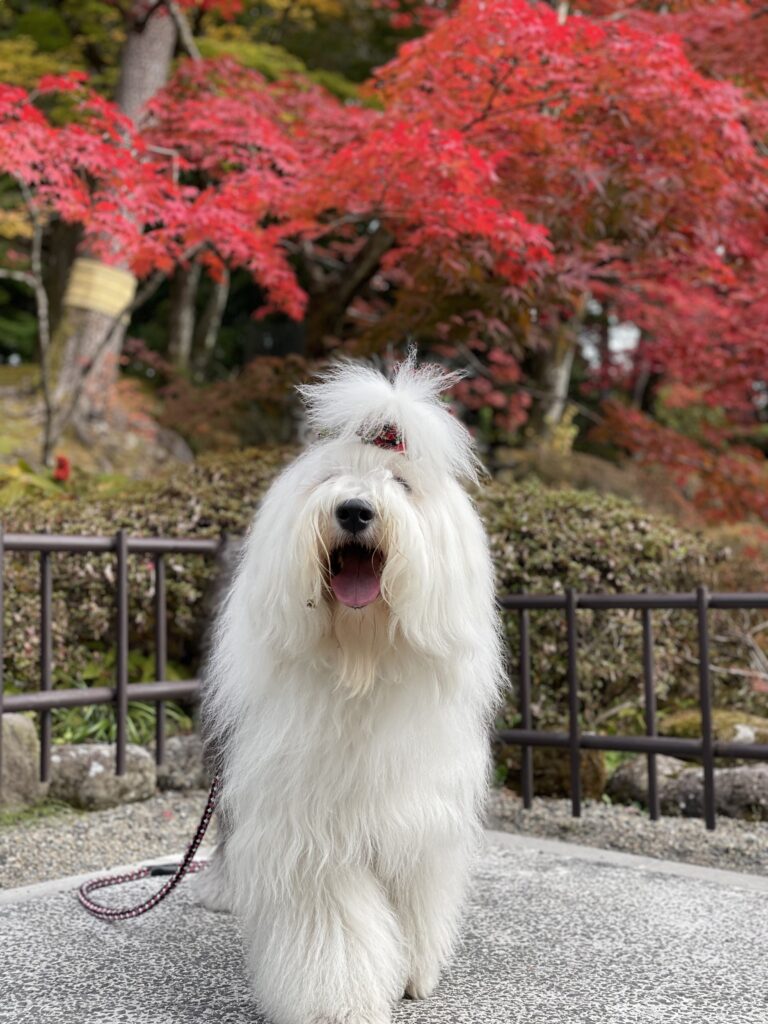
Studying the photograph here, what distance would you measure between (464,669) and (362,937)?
70cm

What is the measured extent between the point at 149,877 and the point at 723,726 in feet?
10.4

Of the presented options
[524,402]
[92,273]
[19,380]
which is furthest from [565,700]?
[19,380]

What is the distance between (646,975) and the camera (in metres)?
3.05

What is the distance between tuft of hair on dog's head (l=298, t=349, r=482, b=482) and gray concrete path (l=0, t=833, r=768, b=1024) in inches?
57.7

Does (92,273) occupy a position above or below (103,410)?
above

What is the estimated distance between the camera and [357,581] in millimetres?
2445

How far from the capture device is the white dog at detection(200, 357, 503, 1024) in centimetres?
244

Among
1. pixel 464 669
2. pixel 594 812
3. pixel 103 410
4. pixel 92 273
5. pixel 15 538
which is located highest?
pixel 92 273

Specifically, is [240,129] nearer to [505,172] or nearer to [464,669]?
[505,172]

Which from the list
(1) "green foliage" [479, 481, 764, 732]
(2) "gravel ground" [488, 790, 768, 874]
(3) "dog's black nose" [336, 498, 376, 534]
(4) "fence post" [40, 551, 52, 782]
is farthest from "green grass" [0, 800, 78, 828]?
(3) "dog's black nose" [336, 498, 376, 534]

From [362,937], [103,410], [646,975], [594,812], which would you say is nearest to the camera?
[362,937]

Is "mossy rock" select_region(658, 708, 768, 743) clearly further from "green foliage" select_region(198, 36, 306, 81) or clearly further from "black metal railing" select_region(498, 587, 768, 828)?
Answer: "green foliage" select_region(198, 36, 306, 81)

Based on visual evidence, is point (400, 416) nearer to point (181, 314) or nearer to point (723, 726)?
point (723, 726)

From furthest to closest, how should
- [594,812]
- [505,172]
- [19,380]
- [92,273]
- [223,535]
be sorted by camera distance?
[19,380]
[92,273]
[505,172]
[223,535]
[594,812]
